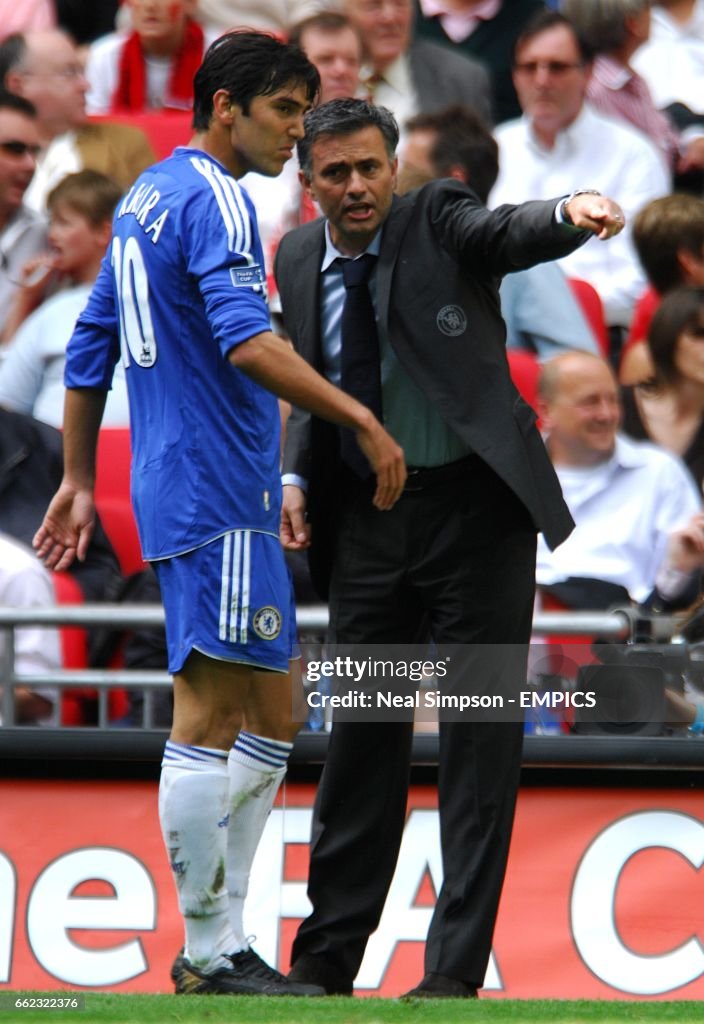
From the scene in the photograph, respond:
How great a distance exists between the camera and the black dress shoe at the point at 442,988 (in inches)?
159

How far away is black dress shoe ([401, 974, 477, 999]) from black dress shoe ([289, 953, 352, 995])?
0.25 meters

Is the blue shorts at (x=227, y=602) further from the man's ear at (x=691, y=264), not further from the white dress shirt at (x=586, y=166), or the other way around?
the white dress shirt at (x=586, y=166)

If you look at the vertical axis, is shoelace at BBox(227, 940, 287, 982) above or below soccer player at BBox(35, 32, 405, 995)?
below

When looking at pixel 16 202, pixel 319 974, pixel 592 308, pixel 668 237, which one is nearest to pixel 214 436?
pixel 319 974

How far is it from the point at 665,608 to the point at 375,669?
1.42 metres

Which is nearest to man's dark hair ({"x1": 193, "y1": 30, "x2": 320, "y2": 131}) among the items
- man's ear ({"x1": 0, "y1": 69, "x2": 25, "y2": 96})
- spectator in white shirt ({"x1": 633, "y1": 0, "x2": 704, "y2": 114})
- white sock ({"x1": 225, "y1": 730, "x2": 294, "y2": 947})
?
white sock ({"x1": 225, "y1": 730, "x2": 294, "y2": 947})

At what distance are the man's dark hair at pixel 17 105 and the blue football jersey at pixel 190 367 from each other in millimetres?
3726

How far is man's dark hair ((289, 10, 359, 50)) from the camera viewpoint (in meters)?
7.45

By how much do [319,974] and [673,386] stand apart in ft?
9.43

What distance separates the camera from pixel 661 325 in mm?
6395

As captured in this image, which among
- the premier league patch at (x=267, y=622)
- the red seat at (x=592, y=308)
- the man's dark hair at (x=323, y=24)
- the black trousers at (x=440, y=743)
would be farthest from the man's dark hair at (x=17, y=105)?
the premier league patch at (x=267, y=622)

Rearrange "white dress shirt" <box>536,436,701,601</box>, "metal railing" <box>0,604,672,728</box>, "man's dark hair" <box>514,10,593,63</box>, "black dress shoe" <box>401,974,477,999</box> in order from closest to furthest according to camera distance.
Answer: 1. "black dress shoe" <box>401,974,477,999</box>
2. "metal railing" <box>0,604,672,728</box>
3. "white dress shirt" <box>536,436,701,601</box>
4. "man's dark hair" <box>514,10,593,63</box>

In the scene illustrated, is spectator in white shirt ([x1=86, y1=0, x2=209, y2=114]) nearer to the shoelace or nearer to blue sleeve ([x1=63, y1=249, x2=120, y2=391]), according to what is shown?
blue sleeve ([x1=63, y1=249, x2=120, y2=391])

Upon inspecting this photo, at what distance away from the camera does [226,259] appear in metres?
3.75
